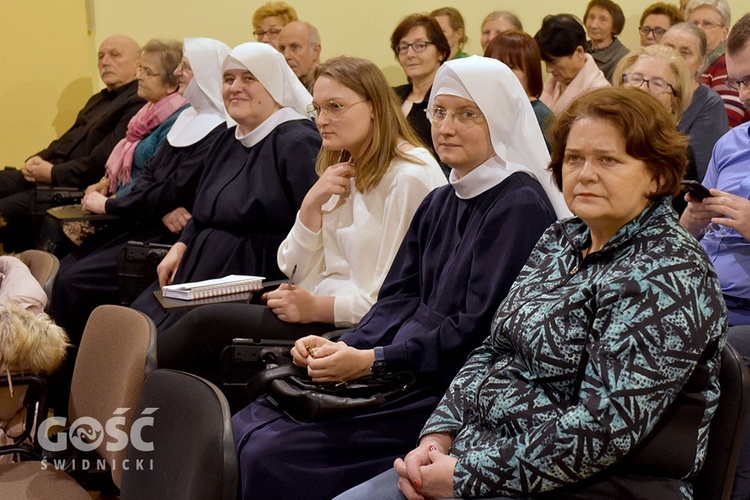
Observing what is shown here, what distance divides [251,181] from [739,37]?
184 cm

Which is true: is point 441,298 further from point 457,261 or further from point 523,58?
point 523,58

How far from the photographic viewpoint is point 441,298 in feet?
7.73

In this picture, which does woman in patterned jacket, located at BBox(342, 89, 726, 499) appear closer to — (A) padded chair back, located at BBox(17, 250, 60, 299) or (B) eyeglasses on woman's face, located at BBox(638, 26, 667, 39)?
(A) padded chair back, located at BBox(17, 250, 60, 299)

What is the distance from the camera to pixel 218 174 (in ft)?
12.2

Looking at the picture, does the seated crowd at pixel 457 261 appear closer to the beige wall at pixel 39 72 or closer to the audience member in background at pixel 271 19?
the audience member in background at pixel 271 19

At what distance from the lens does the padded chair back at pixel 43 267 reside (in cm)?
312

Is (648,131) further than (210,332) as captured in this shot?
No

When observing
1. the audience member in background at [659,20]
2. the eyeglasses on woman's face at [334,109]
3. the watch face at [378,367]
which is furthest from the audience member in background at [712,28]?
the watch face at [378,367]

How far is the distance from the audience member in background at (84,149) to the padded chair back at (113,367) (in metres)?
3.33

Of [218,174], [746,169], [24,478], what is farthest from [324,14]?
[24,478]

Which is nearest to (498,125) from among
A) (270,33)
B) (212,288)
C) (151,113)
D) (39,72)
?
(212,288)

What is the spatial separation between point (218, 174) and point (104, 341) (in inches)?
58.2

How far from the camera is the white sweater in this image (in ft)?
9.18

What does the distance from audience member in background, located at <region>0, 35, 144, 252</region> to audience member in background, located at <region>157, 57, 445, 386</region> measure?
286 cm
